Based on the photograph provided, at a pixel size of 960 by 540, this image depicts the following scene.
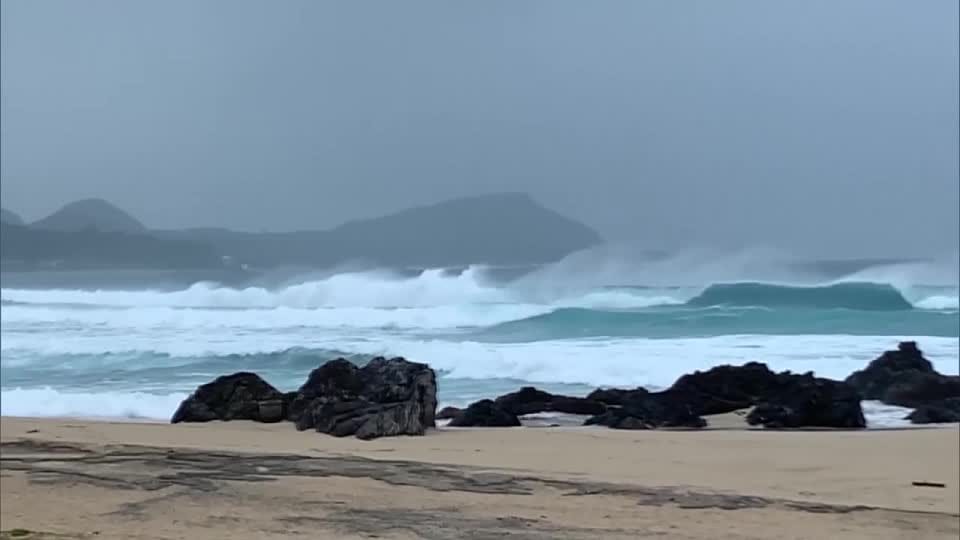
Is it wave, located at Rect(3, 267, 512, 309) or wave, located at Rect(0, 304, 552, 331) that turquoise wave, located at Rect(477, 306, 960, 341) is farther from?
wave, located at Rect(3, 267, 512, 309)

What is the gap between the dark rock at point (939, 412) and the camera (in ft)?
25.4

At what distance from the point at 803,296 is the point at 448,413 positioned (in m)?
7.77

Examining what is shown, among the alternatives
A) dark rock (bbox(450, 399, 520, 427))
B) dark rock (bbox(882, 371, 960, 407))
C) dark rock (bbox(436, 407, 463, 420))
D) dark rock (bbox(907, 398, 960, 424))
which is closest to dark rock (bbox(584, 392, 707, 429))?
dark rock (bbox(450, 399, 520, 427))

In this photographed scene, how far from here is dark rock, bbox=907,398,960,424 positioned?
7746mm

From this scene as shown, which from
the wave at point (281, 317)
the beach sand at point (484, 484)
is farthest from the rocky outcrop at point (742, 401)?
the wave at point (281, 317)

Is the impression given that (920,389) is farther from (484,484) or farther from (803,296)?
(803,296)

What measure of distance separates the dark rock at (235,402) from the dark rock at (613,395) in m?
2.82

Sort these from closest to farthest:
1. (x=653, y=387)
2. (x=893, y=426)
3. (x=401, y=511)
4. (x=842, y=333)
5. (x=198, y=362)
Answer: (x=401, y=511) < (x=893, y=426) < (x=653, y=387) < (x=842, y=333) < (x=198, y=362)

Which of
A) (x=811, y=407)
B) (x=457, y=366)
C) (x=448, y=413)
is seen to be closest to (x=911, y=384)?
(x=811, y=407)

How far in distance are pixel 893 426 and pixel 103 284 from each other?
56.8 ft

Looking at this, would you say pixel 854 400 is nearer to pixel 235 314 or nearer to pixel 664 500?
pixel 664 500

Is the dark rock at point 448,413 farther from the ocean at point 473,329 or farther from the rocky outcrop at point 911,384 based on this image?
the rocky outcrop at point 911,384

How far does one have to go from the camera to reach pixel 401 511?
5.45 meters

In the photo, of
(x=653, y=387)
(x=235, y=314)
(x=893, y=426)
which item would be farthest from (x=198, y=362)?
(x=893, y=426)
